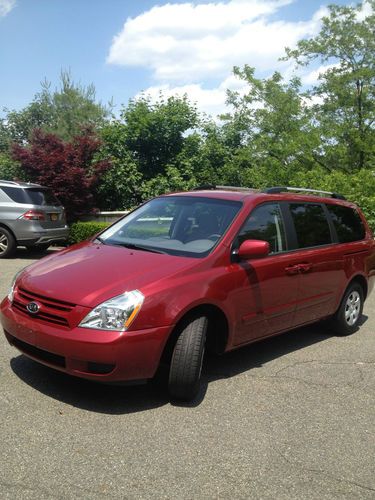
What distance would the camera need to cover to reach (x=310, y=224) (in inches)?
207

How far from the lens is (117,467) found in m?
2.84

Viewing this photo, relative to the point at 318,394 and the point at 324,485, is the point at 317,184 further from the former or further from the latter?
the point at 324,485

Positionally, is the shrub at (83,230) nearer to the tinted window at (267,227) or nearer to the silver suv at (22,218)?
the silver suv at (22,218)

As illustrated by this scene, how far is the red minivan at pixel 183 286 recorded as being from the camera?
3.43 meters

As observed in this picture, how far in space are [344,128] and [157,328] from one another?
52.3ft

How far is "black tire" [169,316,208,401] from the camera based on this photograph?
359 cm

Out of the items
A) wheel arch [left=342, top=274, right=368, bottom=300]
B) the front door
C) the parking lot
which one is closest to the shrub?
wheel arch [left=342, top=274, right=368, bottom=300]

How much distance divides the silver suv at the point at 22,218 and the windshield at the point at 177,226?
6269 mm

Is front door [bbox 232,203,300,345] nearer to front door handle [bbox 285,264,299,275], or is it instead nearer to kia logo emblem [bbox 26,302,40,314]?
front door handle [bbox 285,264,299,275]

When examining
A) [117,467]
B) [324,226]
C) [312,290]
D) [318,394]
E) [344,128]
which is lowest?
[318,394]

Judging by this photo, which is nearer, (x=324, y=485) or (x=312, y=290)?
(x=324, y=485)

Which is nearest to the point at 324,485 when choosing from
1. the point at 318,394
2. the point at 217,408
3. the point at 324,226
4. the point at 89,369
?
the point at 217,408

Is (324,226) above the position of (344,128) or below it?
below

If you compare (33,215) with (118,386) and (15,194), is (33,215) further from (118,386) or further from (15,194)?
(118,386)
